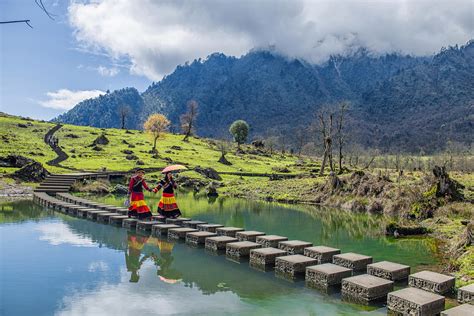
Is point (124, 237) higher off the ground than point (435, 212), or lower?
lower

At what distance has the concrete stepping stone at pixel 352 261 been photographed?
13797 millimetres

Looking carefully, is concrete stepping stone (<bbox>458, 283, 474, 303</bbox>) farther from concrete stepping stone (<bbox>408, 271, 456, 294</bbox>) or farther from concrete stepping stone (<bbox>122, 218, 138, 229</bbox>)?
concrete stepping stone (<bbox>122, 218, 138, 229</bbox>)

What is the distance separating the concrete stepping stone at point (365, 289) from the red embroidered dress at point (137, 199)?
13.8 meters

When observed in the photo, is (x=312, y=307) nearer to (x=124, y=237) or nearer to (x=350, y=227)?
(x=124, y=237)

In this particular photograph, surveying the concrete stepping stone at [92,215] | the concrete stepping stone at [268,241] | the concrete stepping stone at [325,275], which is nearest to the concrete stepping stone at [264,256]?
the concrete stepping stone at [325,275]

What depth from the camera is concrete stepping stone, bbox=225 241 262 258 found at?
15352mm

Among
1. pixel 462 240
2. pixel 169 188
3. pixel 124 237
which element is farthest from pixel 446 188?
pixel 124 237

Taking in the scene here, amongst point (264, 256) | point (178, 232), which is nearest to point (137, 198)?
point (178, 232)

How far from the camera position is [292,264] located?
13109 mm

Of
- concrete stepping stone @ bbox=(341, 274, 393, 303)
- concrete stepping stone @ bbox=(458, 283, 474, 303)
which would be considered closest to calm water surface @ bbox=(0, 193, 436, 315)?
concrete stepping stone @ bbox=(341, 274, 393, 303)

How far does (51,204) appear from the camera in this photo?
3055cm

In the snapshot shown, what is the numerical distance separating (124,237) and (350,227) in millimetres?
14616

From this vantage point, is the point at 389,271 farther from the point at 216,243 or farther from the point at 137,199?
the point at 137,199

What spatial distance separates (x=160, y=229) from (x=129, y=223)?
2.80 metres
